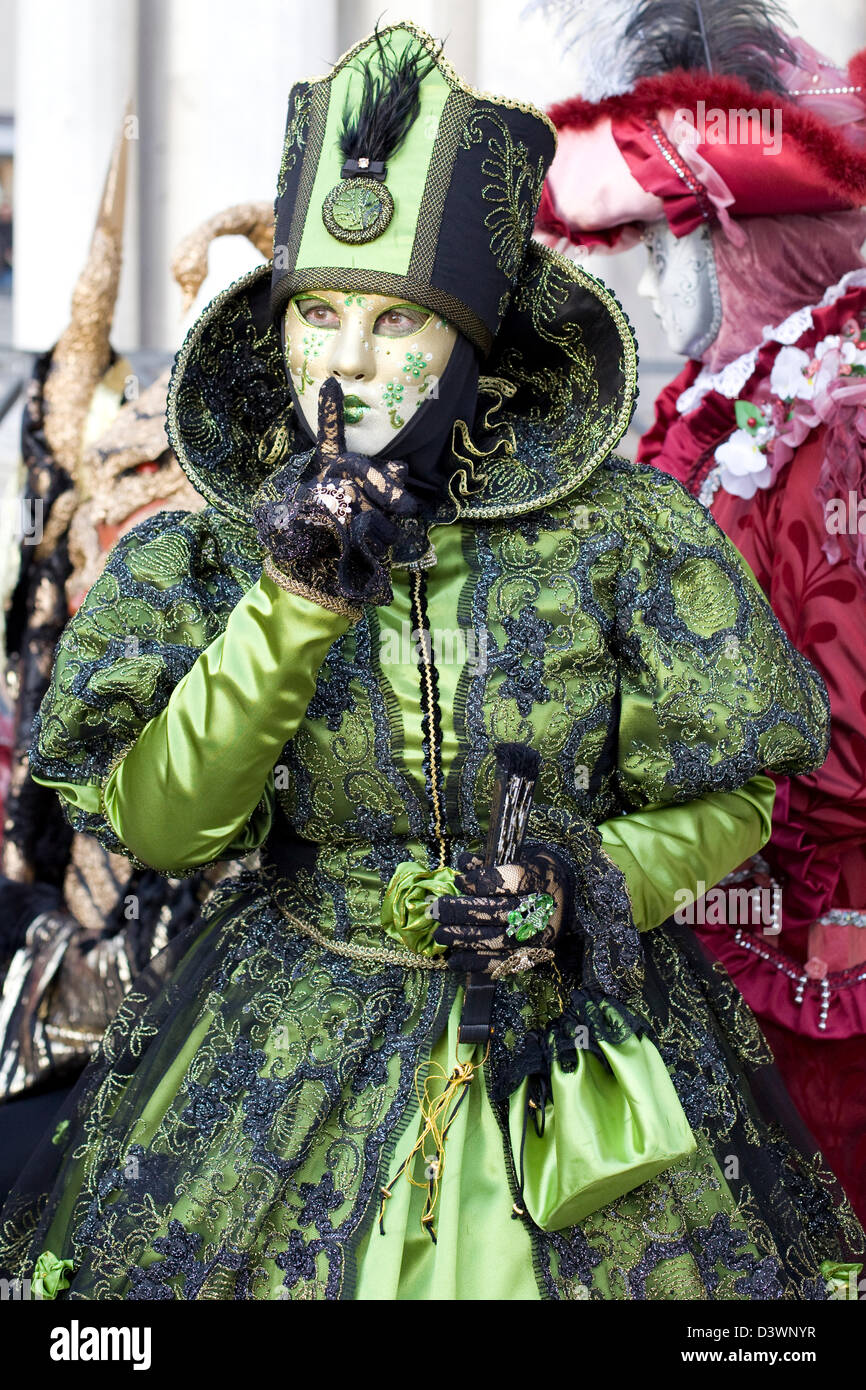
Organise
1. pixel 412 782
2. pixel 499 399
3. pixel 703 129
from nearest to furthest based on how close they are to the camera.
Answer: pixel 412 782
pixel 499 399
pixel 703 129

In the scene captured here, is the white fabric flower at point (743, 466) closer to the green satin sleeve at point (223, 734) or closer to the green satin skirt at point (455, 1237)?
the green satin sleeve at point (223, 734)

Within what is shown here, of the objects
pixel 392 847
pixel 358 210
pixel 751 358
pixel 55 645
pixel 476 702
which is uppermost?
pixel 358 210

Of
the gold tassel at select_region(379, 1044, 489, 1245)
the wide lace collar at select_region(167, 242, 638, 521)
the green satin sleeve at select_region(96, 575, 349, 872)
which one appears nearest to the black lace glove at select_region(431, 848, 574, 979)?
the gold tassel at select_region(379, 1044, 489, 1245)

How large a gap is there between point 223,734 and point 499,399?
0.54 metres

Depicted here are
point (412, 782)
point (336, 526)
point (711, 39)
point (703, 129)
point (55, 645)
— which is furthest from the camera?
point (55, 645)

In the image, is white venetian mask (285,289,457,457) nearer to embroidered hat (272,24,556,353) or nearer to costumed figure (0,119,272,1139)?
embroidered hat (272,24,556,353)

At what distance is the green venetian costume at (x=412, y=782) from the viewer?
4.35 feet

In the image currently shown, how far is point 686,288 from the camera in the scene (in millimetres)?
2197

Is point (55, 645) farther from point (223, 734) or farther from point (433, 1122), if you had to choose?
point (433, 1122)

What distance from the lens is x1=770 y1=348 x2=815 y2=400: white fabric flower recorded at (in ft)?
6.58

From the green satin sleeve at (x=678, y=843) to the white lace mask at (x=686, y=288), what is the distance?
91cm

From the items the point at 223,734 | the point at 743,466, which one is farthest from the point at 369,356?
the point at 743,466
